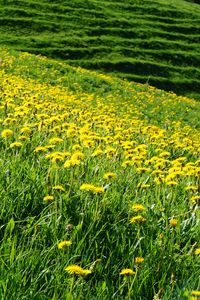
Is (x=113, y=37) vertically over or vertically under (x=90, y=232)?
under

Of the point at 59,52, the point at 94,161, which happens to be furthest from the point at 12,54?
the point at 94,161

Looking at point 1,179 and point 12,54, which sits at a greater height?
point 1,179

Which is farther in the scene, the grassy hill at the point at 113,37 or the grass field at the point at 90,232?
the grassy hill at the point at 113,37

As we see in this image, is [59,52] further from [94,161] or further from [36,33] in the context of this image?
[94,161]

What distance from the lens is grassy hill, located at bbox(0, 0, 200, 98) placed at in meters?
26.9

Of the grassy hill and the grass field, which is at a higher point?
the grass field

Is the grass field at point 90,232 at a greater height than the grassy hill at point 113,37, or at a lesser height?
greater

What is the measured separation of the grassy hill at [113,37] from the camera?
2694 cm

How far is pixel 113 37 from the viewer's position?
30797mm

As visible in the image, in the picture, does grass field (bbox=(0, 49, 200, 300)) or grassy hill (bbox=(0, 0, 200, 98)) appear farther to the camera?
grassy hill (bbox=(0, 0, 200, 98))

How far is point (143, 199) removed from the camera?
3994 millimetres

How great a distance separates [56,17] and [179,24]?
10177 mm

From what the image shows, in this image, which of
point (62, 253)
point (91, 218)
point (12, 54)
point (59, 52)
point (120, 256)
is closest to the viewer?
point (62, 253)

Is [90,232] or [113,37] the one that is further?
[113,37]
